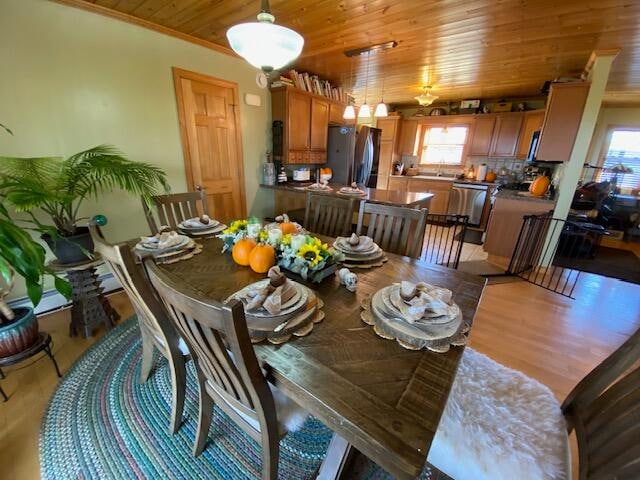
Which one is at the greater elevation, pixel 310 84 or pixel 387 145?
pixel 310 84

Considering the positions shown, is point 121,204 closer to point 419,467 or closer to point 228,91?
point 228,91

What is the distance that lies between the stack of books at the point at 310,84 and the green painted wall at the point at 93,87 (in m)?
0.79

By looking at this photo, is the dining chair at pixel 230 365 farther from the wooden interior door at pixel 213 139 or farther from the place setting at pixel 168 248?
the wooden interior door at pixel 213 139

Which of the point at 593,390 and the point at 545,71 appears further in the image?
the point at 545,71

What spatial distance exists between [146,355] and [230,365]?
113 cm

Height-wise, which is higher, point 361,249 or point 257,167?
point 257,167

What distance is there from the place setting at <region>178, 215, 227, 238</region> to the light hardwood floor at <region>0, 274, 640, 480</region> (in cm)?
111

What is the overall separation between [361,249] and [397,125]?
5471 mm

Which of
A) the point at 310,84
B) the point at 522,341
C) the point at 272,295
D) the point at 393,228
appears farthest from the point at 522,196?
the point at 272,295

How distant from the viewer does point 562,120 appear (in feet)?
9.90

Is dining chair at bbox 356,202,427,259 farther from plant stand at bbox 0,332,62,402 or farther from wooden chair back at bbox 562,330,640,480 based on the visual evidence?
plant stand at bbox 0,332,62,402

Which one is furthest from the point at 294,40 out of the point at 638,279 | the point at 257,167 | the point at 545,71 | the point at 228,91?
the point at 638,279

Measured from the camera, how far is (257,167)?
3.73 meters

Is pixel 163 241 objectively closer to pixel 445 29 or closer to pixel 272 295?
pixel 272 295
